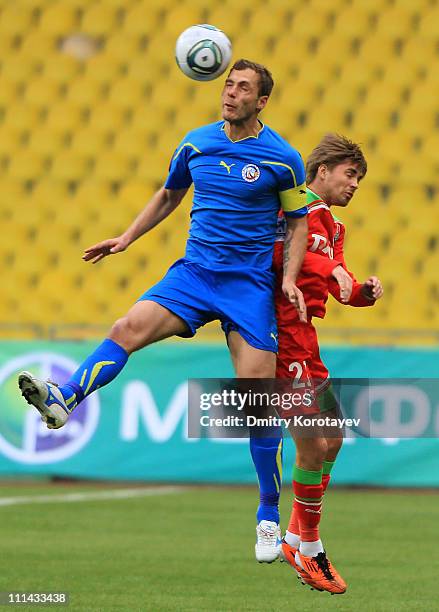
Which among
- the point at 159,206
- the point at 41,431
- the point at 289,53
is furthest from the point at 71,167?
the point at 159,206

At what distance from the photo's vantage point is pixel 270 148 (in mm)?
5730

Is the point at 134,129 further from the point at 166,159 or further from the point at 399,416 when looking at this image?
the point at 399,416

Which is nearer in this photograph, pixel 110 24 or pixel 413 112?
pixel 413 112

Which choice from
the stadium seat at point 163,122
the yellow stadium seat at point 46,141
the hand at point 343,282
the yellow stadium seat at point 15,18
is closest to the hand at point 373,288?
the hand at point 343,282

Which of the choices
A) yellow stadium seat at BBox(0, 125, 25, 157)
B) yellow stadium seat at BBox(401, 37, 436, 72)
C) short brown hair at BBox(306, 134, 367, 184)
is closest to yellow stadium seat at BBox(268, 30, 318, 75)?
yellow stadium seat at BBox(401, 37, 436, 72)

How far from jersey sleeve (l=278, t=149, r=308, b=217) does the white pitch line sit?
16.8 ft

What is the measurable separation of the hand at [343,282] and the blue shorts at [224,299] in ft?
1.22

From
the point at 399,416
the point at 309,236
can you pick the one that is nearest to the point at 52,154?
the point at 399,416

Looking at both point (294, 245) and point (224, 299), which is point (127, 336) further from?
point (294, 245)

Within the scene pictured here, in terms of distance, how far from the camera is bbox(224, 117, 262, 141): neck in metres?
5.74

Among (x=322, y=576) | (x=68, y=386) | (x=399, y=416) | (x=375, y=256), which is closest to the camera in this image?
(x=68, y=386)

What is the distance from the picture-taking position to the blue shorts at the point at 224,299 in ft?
18.7

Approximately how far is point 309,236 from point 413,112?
28.1 ft

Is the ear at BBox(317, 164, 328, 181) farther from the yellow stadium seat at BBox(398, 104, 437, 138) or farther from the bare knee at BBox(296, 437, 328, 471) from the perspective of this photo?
the yellow stadium seat at BBox(398, 104, 437, 138)
